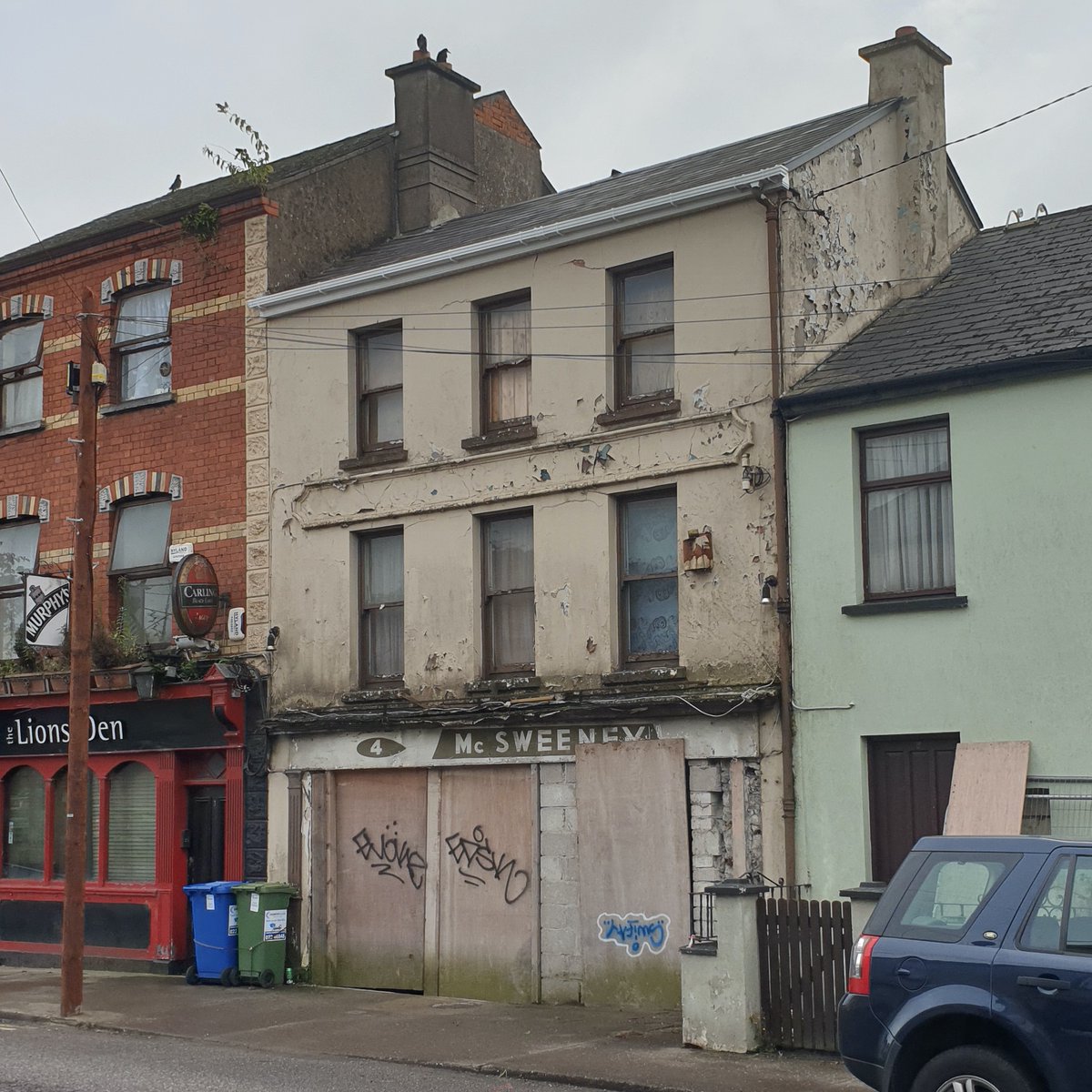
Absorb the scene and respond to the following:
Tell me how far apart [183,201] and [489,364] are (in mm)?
7484

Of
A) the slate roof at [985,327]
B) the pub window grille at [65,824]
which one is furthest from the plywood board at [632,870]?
the pub window grille at [65,824]

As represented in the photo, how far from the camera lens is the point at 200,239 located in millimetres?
20500

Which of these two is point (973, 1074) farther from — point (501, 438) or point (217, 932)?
point (217, 932)

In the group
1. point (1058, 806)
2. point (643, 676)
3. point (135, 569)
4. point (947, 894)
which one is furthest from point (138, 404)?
point (947, 894)

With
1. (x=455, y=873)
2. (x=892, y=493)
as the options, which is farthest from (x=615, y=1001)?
(x=892, y=493)

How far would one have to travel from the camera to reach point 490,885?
17125mm

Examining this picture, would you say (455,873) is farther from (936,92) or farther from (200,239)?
(936,92)

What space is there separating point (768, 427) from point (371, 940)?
7.33 m

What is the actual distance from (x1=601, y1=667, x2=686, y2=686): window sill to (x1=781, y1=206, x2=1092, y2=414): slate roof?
2838 mm

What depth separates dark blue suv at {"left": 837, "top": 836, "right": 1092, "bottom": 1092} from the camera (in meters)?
8.19

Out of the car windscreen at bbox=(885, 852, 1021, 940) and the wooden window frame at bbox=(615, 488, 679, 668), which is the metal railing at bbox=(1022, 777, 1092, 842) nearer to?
the wooden window frame at bbox=(615, 488, 679, 668)

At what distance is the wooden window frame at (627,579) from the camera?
16359 millimetres

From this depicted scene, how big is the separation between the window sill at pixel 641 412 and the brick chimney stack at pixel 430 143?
22.0ft

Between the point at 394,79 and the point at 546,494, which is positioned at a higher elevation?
the point at 394,79
